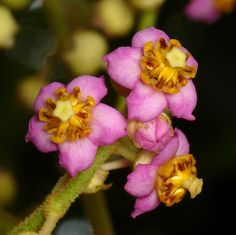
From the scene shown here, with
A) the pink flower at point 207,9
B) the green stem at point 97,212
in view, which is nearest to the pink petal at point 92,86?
the green stem at point 97,212

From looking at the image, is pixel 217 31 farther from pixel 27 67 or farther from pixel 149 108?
pixel 149 108

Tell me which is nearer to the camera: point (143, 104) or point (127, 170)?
point (143, 104)

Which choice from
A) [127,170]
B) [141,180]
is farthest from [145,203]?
[127,170]

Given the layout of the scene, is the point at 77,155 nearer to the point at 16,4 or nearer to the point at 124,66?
the point at 124,66

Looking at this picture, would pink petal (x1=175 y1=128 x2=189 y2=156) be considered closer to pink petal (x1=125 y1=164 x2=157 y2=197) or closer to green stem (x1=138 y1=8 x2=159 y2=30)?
pink petal (x1=125 y1=164 x2=157 y2=197)

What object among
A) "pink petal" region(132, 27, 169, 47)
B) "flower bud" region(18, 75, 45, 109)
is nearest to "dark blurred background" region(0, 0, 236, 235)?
"flower bud" region(18, 75, 45, 109)

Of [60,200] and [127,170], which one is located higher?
Result: [60,200]
